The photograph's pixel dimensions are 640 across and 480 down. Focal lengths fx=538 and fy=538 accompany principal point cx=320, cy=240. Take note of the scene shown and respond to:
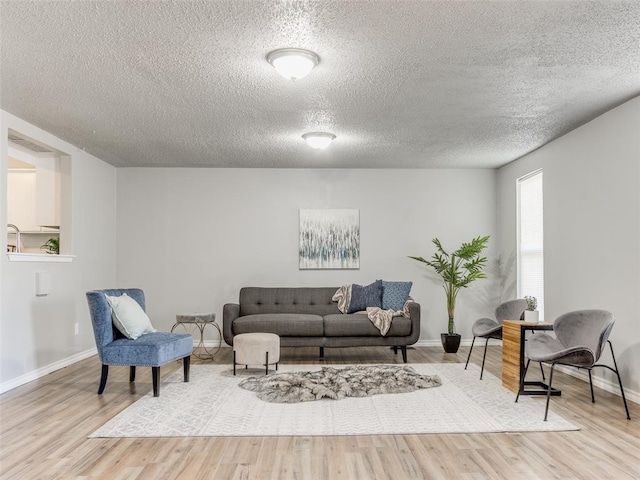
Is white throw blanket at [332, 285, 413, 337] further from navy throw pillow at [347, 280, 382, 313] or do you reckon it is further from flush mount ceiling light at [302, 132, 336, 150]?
flush mount ceiling light at [302, 132, 336, 150]

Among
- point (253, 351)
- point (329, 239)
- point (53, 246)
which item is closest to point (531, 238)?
point (329, 239)

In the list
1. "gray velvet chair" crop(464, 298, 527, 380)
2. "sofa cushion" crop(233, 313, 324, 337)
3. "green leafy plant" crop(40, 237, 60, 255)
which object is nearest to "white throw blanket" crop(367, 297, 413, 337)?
"sofa cushion" crop(233, 313, 324, 337)

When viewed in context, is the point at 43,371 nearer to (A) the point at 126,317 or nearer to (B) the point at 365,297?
(A) the point at 126,317

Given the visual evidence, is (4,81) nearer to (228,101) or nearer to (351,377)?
(228,101)

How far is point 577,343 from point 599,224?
47.1 inches

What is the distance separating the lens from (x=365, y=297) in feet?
21.8

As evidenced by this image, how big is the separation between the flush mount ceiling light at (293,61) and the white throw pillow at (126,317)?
2.48m

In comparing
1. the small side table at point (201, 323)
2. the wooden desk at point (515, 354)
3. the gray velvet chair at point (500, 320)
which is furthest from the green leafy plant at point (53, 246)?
the wooden desk at point (515, 354)

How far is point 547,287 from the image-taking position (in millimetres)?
5852

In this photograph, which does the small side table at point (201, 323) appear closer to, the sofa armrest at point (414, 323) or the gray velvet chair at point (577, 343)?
the sofa armrest at point (414, 323)

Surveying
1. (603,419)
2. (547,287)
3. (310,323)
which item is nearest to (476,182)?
(547,287)

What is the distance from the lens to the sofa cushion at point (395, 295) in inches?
254

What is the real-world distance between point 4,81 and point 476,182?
5779 mm

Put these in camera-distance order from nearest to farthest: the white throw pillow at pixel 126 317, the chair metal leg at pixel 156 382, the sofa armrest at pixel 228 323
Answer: the chair metal leg at pixel 156 382, the white throw pillow at pixel 126 317, the sofa armrest at pixel 228 323
